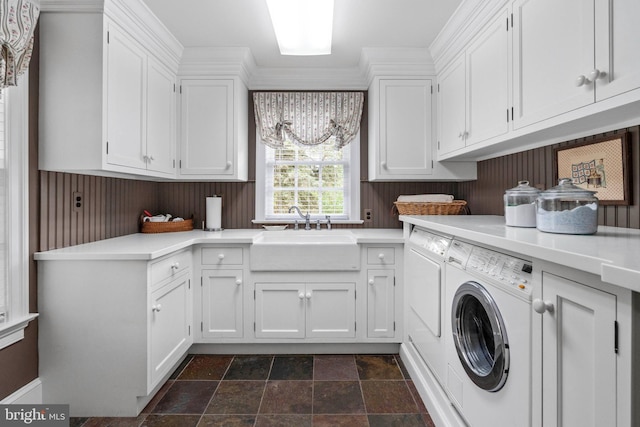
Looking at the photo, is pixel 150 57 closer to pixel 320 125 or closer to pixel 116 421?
pixel 320 125

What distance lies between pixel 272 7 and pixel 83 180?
160 centimetres

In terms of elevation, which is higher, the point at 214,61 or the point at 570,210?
the point at 214,61

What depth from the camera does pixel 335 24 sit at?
2289 mm

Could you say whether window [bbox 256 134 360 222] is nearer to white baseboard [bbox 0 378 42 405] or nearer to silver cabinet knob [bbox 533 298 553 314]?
white baseboard [bbox 0 378 42 405]

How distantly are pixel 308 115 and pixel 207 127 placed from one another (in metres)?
0.90

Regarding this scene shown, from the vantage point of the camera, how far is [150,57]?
2320mm

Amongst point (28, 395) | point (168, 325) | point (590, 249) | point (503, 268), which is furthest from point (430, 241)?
point (28, 395)

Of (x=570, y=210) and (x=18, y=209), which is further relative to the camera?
(x=18, y=209)

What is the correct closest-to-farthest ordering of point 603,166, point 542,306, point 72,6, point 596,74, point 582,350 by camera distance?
1. point 582,350
2. point 542,306
3. point 596,74
4. point 603,166
5. point 72,6

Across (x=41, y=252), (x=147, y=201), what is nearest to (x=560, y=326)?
(x=41, y=252)

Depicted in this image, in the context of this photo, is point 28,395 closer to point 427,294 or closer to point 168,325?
point 168,325

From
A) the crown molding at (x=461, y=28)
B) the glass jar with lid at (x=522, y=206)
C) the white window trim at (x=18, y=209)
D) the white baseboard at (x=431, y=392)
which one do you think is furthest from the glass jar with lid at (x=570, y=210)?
the white window trim at (x=18, y=209)

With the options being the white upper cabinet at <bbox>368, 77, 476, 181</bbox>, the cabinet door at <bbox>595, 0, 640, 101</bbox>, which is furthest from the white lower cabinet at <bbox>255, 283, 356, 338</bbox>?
the cabinet door at <bbox>595, 0, 640, 101</bbox>

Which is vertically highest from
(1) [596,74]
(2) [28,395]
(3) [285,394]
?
(1) [596,74]
